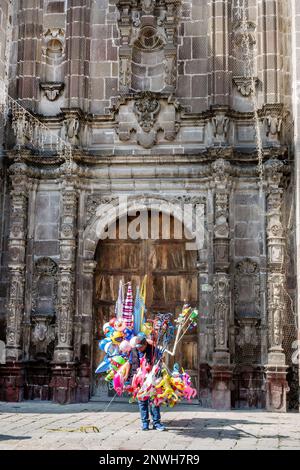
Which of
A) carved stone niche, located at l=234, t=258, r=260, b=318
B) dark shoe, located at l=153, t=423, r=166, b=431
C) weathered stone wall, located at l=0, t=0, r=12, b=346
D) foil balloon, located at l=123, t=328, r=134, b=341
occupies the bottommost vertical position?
dark shoe, located at l=153, t=423, r=166, b=431

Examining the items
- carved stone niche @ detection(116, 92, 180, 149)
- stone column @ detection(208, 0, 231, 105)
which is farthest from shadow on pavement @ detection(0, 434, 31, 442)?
stone column @ detection(208, 0, 231, 105)

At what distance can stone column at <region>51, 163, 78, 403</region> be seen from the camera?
11.7 m

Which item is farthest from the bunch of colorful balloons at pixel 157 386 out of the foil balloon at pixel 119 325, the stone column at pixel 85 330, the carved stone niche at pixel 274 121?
the carved stone niche at pixel 274 121

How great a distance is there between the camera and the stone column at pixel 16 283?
11.9 m

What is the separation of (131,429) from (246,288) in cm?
430

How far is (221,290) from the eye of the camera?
38.4 feet

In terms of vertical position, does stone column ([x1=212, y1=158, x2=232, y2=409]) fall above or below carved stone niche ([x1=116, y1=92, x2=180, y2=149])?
below

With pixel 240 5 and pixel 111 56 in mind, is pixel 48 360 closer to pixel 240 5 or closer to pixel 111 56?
pixel 111 56

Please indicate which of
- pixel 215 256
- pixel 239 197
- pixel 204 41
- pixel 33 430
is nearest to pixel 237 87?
pixel 204 41

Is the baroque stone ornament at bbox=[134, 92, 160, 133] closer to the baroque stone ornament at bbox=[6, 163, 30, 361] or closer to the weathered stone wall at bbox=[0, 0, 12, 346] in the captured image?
the baroque stone ornament at bbox=[6, 163, 30, 361]

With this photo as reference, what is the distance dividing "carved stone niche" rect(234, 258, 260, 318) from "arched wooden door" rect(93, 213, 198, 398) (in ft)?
2.68

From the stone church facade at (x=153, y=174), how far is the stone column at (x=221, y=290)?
23mm

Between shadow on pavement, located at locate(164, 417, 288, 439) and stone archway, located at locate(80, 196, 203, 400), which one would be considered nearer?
shadow on pavement, located at locate(164, 417, 288, 439)

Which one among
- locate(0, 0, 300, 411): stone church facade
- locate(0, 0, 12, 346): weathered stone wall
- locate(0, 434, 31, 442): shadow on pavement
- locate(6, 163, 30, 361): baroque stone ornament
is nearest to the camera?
locate(0, 434, 31, 442): shadow on pavement
